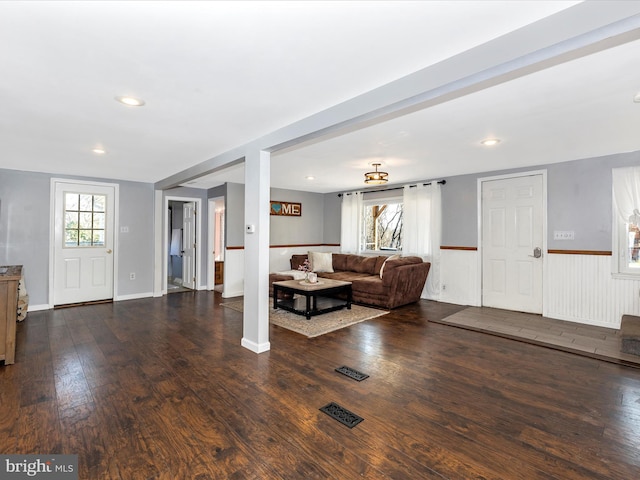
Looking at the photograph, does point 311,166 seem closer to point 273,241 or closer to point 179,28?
point 273,241

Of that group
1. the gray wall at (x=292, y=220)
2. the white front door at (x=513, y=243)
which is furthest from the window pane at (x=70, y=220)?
the white front door at (x=513, y=243)

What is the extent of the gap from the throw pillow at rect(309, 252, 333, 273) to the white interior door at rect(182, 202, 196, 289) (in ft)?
8.36

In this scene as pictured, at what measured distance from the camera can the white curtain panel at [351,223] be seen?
23.9 ft

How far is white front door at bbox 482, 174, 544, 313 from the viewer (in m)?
4.93

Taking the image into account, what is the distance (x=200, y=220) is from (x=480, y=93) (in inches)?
234

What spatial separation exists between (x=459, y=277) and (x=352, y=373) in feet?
11.9

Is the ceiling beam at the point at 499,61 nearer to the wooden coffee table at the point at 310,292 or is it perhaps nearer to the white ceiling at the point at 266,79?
the white ceiling at the point at 266,79

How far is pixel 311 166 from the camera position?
196 inches

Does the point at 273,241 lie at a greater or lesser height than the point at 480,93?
lesser

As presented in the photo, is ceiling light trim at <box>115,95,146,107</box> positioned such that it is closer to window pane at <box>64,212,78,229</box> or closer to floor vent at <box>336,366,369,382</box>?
floor vent at <box>336,366,369,382</box>

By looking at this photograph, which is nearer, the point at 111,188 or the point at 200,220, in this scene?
the point at 111,188

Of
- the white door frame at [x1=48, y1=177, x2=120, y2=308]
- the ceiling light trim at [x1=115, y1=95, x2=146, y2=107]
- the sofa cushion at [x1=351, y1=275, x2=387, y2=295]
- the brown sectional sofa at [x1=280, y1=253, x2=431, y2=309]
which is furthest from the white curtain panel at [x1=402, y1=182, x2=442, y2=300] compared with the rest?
the white door frame at [x1=48, y1=177, x2=120, y2=308]

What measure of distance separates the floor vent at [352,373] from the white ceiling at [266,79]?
2237 millimetres

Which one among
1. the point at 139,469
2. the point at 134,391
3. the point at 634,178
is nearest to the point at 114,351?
the point at 134,391
